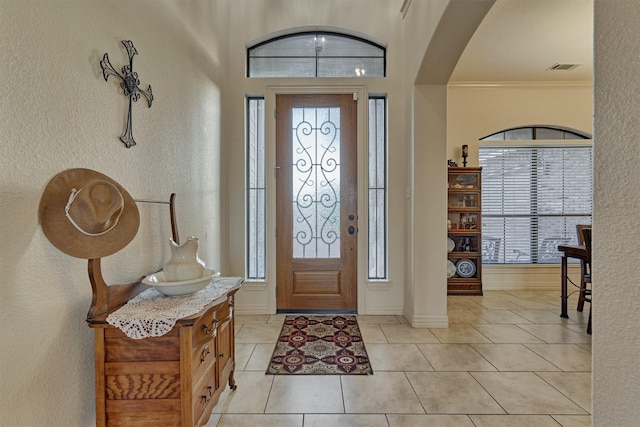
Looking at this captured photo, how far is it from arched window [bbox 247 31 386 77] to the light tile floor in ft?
9.16

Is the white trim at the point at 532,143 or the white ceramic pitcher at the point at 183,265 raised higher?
the white trim at the point at 532,143

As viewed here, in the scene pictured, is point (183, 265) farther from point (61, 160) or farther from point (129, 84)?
point (129, 84)

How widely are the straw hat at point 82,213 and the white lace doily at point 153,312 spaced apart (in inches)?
10.6

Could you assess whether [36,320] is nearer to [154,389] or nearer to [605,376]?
[154,389]

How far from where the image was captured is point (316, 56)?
3654 mm

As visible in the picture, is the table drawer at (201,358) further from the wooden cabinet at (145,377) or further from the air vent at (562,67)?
the air vent at (562,67)

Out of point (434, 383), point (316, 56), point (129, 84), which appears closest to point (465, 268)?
point (434, 383)

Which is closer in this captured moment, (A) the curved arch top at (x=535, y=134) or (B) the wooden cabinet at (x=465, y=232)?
(B) the wooden cabinet at (x=465, y=232)

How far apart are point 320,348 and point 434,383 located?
3.04 feet

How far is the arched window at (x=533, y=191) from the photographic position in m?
4.73

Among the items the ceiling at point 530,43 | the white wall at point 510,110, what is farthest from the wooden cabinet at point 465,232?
the ceiling at point 530,43

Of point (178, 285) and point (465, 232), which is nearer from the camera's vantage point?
point (178, 285)

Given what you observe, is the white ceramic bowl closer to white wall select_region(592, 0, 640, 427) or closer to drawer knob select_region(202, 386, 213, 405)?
drawer knob select_region(202, 386, 213, 405)

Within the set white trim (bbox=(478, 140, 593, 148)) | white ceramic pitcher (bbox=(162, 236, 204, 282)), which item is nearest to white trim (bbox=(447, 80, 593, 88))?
white trim (bbox=(478, 140, 593, 148))
